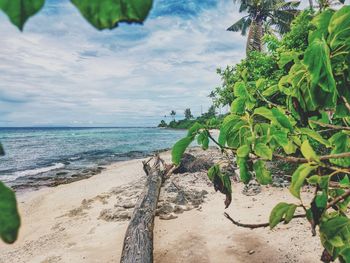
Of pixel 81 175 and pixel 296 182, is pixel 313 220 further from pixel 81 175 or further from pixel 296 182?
pixel 81 175

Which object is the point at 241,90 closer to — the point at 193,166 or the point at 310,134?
the point at 310,134

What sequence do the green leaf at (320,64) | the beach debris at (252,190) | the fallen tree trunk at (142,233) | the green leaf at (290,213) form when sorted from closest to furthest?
1. the green leaf at (320,64)
2. the green leaf at (290,213)
3. the fallen tree trunk at (142,233)
4. the beach debris at (252,190)

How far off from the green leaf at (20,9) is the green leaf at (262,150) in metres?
1.00

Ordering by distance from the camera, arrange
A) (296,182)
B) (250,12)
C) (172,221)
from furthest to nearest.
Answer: (250,12)
(172,221)
(296,182)

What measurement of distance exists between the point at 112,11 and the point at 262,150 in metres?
0.96

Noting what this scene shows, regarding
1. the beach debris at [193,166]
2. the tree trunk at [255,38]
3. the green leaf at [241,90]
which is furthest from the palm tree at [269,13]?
the green leaf at [241,90]

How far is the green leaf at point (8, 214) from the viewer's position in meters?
0.26

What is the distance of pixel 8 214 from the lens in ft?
0.85

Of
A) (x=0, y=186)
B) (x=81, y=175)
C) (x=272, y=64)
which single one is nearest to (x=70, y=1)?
(x=0, y=186)

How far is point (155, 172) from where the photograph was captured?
35.5 ft

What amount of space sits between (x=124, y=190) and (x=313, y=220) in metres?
10.3

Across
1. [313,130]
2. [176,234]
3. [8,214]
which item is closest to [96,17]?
[8,214]

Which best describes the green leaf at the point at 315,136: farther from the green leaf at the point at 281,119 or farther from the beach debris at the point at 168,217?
the beach debris at the point at 168,217

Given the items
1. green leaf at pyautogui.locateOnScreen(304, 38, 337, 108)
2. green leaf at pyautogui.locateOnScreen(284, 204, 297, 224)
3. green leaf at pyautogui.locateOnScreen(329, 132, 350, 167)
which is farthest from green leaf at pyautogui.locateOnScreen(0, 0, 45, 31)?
green leaf at pyautogui.locateOnScreen(329, 132, 350, 167)
